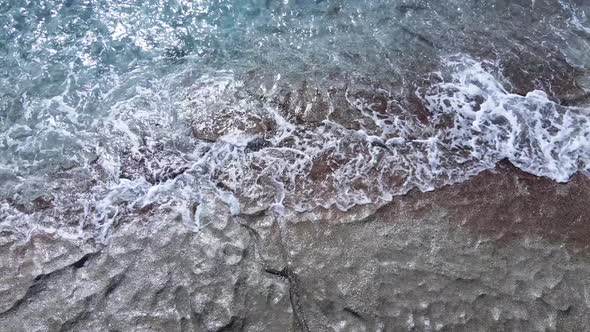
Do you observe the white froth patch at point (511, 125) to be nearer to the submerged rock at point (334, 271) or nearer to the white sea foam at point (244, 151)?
the white sea foam at point (244, 151)

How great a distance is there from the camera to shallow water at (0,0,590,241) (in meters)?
5.89

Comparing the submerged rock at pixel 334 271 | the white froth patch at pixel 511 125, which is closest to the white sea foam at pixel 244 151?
the white froth patch at pixel 511 125

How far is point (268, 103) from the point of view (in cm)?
674

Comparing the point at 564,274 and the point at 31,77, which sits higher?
the point at 31,77

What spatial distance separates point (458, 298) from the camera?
16.4 ft

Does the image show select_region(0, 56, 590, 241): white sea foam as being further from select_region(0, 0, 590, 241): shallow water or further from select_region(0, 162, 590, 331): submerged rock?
select_region(0, 162, 590, 331): submerged rock

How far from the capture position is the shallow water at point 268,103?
5.89 metres

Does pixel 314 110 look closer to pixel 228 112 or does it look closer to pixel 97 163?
pixel 228 112

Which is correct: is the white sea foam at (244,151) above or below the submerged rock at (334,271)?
above

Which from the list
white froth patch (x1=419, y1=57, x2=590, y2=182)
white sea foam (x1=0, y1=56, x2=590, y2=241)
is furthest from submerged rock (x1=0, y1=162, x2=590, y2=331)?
white froth patch (x1=419, y1=57, x2=590, y2=182)

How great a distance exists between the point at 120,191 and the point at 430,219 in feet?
12.0

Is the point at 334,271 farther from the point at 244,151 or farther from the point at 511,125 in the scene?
the point at 511,125

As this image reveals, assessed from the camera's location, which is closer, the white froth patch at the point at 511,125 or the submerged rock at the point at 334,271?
the submerged rock at the point at 334,271

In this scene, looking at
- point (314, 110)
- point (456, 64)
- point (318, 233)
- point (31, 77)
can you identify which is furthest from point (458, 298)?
point (31, 77)
